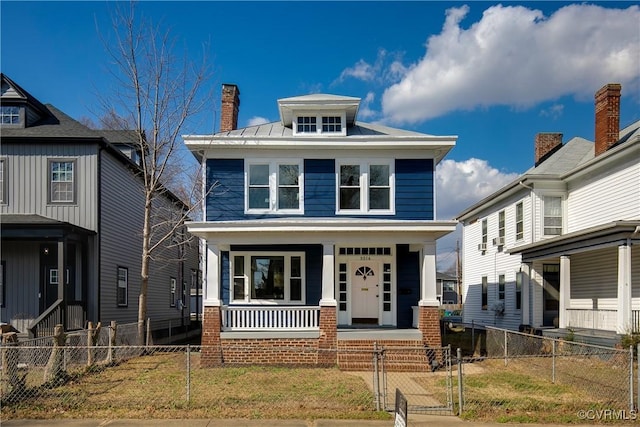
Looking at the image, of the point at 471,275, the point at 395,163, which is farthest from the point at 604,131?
the point at 471,275

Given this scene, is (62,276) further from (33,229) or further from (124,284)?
(124,284)

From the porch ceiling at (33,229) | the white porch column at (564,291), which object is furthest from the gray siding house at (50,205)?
the white porch column at (564,291)

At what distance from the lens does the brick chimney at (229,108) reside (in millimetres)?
18484

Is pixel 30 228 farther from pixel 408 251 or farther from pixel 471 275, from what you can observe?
pixel 471 275

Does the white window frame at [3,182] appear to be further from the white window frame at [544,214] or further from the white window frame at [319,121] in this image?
the white window frame at [544,214]

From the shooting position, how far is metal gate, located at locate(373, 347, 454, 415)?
30.5ft

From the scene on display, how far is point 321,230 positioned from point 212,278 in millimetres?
3346

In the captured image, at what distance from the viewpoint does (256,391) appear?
1075cm

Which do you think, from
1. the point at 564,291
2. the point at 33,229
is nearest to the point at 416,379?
the point at 564,291

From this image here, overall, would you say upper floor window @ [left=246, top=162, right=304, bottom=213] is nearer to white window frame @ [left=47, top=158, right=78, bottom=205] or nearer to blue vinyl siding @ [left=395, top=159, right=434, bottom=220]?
blue vinyl siding @ [left=395, top=159, right=434, bottom=220]

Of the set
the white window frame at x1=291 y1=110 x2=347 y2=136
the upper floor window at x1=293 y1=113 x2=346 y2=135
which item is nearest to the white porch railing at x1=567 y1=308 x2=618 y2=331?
the white window frame at x1=291 y1=110 x2=347 y2=136

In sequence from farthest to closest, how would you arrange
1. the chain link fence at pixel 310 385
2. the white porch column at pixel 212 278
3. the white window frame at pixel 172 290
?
the white window frame at pixel 172 290 < the white porch column at pixel 212 278 < the chain link fence at pixel 310 385

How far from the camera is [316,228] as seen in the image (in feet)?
48.9

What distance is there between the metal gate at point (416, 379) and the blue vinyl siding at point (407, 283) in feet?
5.87
